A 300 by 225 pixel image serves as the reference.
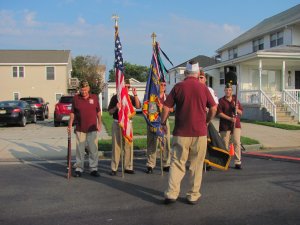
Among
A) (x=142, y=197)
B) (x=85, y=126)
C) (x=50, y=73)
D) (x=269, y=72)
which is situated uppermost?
(x=50, y=73)

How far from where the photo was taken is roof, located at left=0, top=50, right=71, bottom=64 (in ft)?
138

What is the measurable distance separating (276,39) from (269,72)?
11.6 ft

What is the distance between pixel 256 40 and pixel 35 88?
81.1 ft

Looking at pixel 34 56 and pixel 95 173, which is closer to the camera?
pixel 95 173

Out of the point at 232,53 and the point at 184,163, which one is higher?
the point at 232,53

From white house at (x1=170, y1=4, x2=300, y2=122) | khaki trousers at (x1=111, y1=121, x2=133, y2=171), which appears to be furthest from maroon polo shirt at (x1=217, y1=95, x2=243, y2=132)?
white house at (x1=170, y1=4, x2=300, y2=122)

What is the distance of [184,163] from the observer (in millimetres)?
5496

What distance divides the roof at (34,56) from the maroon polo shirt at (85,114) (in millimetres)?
35668

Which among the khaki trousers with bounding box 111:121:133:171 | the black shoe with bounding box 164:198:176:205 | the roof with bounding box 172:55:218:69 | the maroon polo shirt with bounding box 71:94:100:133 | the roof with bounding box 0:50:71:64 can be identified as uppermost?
the roof with bounding box 0:50:71:64

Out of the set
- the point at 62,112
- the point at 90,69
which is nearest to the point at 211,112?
the point at 62,112

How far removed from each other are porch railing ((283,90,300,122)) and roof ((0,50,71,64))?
2764 centimetres

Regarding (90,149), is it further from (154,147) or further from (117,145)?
(154,147)

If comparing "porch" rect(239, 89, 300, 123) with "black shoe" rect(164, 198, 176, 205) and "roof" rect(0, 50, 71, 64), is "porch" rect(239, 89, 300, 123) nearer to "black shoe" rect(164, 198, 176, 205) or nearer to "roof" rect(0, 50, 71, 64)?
"black shoe" rect(164, 198, 176, 205)

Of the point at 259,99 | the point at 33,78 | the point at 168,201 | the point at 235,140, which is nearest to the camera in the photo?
the point at 168,201
